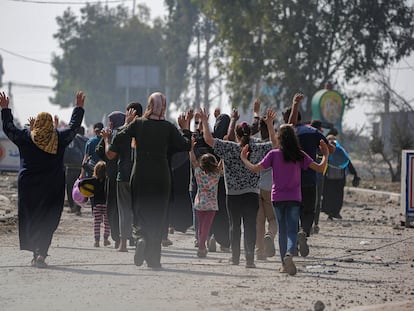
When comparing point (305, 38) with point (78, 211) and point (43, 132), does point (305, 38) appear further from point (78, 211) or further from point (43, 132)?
point (43, 132)

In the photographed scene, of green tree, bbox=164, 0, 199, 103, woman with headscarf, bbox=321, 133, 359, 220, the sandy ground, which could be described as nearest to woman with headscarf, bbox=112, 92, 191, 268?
the sandy ground

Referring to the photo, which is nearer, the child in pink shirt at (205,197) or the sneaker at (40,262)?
the sneaker at (40,262)

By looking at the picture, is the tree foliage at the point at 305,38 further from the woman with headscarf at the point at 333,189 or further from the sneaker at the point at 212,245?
the sneaker at the point at 212,245

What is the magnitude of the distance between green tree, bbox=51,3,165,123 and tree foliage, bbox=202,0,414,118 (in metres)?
53.2

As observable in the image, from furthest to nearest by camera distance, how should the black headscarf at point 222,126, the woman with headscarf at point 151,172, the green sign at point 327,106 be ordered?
1. the green sign at point 327,106
2. the black headscarf at point 222,126
3. the woman with headscarf at point 151,172

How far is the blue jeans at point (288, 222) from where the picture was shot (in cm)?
1142

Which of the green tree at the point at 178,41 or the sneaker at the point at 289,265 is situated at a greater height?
the green tree at the point at 178,41

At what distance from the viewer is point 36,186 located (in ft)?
39.6

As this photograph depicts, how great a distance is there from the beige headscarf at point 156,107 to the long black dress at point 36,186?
1.06 metres

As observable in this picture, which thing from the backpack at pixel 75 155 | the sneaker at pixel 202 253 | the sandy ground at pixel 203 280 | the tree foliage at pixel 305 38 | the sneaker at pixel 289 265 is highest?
the tree foliage at pixel 305 38

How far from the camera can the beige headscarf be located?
11395 mm

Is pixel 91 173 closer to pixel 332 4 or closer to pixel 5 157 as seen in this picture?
pixel 5 157

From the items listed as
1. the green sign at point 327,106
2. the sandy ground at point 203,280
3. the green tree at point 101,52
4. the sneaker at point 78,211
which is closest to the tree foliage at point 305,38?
the green sign at point 327,106

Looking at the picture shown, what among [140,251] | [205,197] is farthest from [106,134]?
[140,251]
